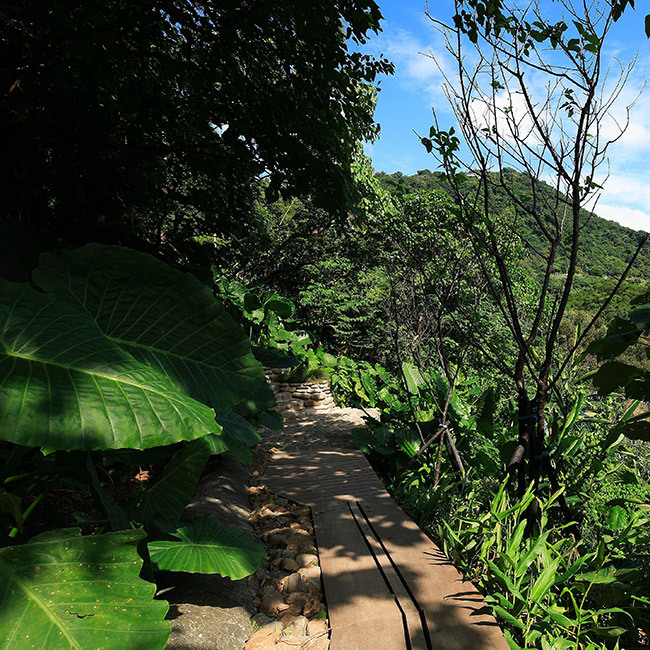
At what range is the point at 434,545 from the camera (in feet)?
7.45

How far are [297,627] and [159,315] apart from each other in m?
1.41

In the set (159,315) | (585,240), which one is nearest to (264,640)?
(159,315)

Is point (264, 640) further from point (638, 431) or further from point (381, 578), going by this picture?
point (638, 431)

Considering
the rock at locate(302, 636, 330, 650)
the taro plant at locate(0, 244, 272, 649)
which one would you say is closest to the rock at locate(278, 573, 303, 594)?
the rock at locate(302, 636, 330, 650)

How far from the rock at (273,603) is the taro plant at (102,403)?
19.8 inches

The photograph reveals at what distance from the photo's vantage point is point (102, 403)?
898 millimetres

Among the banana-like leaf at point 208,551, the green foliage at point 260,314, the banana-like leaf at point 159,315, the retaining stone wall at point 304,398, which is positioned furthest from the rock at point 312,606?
the retaining stone wall at point 304,398

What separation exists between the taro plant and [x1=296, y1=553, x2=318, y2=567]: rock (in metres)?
0.74

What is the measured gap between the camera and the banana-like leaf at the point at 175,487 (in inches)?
71.3

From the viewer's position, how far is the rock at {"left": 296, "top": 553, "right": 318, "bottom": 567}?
2276 millimetres

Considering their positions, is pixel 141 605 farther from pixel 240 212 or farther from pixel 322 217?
pixel 322 217

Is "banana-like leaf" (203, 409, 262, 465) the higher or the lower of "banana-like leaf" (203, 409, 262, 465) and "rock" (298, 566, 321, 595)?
the higher

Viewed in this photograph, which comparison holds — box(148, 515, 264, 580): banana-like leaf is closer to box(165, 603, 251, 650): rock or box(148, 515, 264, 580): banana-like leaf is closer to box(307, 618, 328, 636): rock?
box(165, 603, 251, 650): rock

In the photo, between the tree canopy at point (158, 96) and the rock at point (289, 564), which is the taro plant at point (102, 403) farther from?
the tree canopy at point (158, 96)
